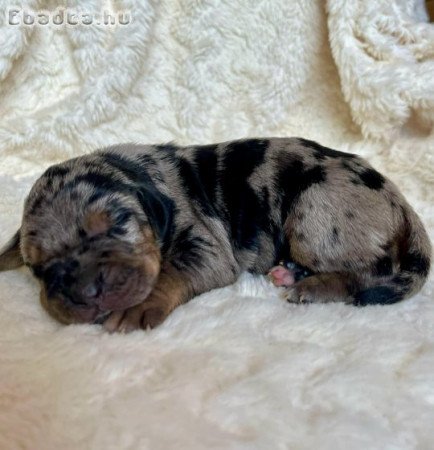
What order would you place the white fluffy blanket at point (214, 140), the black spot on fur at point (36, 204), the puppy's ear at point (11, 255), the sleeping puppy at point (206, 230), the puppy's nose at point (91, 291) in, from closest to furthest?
the white fluffy blanket at point (214, 140)
the puppy's nose at point (91, 291)
the sleeping puppy at point (206, 230)
the black spot on fur at point (36, 204)
the puppy's ear at point (11, 255)

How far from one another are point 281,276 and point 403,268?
1.70 feet

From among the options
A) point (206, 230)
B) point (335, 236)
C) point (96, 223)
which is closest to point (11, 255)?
point (96, 223)

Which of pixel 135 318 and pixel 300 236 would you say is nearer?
pixel 135 318

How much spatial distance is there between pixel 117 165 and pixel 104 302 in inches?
29.0

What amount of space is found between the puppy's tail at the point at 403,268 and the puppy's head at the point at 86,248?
0.89 metres

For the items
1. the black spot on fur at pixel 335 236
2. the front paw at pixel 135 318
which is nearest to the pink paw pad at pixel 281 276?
the black spot on fur at pixel 335 236

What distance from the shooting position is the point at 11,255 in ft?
8.71

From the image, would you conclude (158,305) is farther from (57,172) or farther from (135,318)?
A: (57,172)

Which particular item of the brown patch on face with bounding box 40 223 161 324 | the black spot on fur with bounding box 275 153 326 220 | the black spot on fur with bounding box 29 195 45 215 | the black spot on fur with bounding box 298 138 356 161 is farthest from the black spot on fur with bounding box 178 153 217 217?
the black spot on fur with bounding box 29 195 45 215

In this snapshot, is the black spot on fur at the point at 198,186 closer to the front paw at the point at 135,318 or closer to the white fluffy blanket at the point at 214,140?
the white fluffy blanket at the point at 214,140

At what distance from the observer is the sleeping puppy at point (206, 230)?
7.32 ft

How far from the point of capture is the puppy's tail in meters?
2.43

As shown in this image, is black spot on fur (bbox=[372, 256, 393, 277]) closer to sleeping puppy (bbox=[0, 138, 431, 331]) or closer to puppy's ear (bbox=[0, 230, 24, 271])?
sleeping puppy (bbox=[0, 138, 431, 331])

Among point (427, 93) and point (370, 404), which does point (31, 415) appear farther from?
point (427, 93)
